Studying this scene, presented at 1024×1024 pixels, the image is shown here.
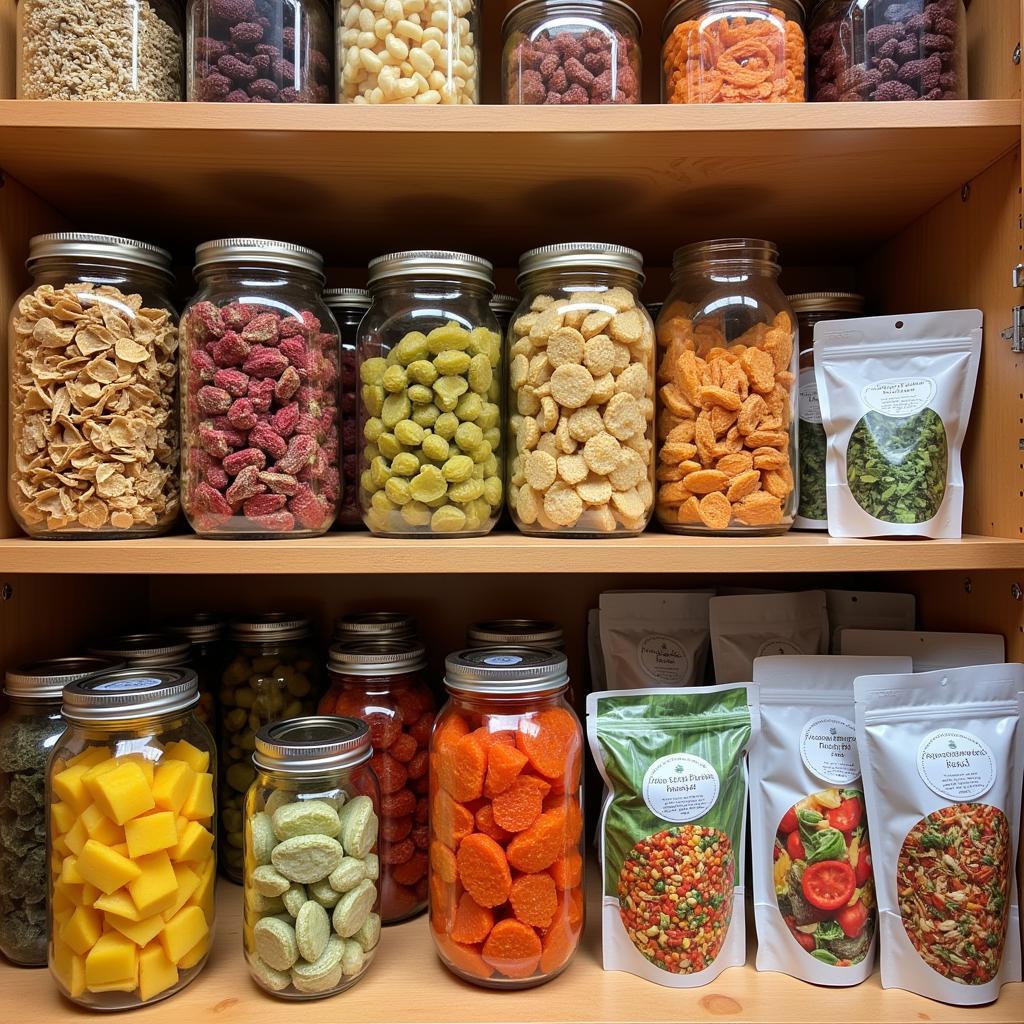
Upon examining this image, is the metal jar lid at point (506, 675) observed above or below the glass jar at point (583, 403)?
below

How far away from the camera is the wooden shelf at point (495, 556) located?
0.72 metres

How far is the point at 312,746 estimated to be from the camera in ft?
2.34

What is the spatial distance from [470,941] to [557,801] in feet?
0.52

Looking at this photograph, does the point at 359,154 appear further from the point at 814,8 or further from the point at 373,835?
the point at 373,835

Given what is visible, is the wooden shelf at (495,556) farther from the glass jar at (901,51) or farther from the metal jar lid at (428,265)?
the glass jar at (901,51)

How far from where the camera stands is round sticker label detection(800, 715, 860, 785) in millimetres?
811

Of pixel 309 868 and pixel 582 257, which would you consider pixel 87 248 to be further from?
pixel 309 868

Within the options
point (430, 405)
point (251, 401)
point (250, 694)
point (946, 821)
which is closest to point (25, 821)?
point (250, 694)

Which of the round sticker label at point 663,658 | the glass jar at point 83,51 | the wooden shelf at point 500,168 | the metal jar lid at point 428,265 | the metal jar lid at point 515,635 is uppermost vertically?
the glass jar at point 83,51

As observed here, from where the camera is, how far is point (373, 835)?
75cm

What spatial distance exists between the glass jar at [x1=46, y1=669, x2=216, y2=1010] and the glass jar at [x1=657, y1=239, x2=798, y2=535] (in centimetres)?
57

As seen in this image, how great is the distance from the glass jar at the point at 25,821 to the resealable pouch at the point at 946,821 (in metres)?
0.85

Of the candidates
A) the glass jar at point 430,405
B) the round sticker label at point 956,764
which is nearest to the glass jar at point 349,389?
the glass jar at point 430,405

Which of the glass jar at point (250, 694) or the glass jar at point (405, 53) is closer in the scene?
the glass jar at point (405, 53)
